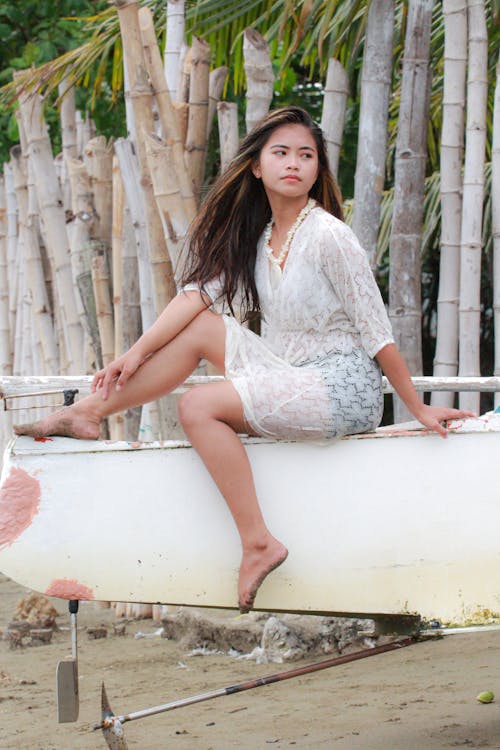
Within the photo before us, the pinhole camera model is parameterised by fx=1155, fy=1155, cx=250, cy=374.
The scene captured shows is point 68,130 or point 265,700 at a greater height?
point 68,130

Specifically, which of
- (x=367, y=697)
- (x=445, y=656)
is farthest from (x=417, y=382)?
(x=445, y=656)

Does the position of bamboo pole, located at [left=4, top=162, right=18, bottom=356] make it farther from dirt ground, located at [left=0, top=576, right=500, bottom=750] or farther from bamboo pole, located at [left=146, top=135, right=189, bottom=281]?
dirt ground, located at [left=0, top=576, right=500, bottom=750]

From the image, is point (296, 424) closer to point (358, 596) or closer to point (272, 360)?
point (272, 360)

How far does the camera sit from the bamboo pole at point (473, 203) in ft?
13.2

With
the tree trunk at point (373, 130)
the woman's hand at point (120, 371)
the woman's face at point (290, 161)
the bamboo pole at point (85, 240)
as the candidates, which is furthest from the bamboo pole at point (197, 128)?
the woman's hand at point (120, 371)

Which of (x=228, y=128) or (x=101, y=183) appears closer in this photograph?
(x=228, y=128)

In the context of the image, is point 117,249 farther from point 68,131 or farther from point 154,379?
point 154,379

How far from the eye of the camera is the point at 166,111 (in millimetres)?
4559

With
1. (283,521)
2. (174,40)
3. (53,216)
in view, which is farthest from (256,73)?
(283,521)

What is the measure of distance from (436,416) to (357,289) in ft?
1.12

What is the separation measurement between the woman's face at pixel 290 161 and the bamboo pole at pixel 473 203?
4.67ft

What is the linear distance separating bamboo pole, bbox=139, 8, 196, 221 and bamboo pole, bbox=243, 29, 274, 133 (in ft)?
1.02

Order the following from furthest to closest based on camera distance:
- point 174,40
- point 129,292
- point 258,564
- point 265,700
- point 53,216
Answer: point 53,216 → point 129,292 → point 174,40 → point 265,700 → point 258,564

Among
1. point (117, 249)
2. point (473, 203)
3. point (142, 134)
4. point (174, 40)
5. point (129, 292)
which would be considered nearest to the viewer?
point (473, 203)
